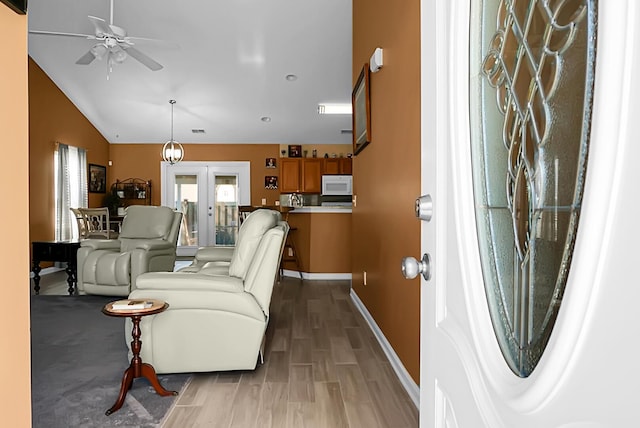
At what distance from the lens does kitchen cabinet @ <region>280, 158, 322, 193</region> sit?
9445 mm

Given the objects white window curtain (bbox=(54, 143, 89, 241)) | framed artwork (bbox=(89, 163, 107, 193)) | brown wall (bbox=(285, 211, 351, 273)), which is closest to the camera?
brown wall (bbox=(285, 211, 351, 273))

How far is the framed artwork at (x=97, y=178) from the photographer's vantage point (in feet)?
29.0

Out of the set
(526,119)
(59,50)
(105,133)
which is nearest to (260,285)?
(526,119)

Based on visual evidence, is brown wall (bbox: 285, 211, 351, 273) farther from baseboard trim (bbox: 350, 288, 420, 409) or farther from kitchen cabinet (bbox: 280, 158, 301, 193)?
kitchen cabinet (bbox: 280, 158, 301, 193)

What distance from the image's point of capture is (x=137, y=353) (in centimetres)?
239

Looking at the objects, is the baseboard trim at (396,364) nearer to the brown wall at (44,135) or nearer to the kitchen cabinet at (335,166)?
the kitchen cabinet at (335,166)

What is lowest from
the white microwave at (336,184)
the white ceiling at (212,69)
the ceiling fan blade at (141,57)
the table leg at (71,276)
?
the table leg at (71,276)

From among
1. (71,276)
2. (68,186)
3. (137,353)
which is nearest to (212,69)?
(68,186)

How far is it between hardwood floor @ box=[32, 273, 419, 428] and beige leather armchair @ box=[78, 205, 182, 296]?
1923 mm

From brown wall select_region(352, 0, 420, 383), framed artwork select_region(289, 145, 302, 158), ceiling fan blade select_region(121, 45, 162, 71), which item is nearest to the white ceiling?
framed artwork select_region(289, 145, 302, 158)

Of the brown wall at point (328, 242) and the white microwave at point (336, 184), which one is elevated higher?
the white microwave at point (336, 184)

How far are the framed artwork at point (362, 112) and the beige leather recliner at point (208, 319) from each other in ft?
5.13

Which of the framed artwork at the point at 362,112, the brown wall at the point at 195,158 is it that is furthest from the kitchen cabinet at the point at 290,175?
the framed artwork at the point at 362,112

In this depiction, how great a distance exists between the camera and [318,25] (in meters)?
5.64
